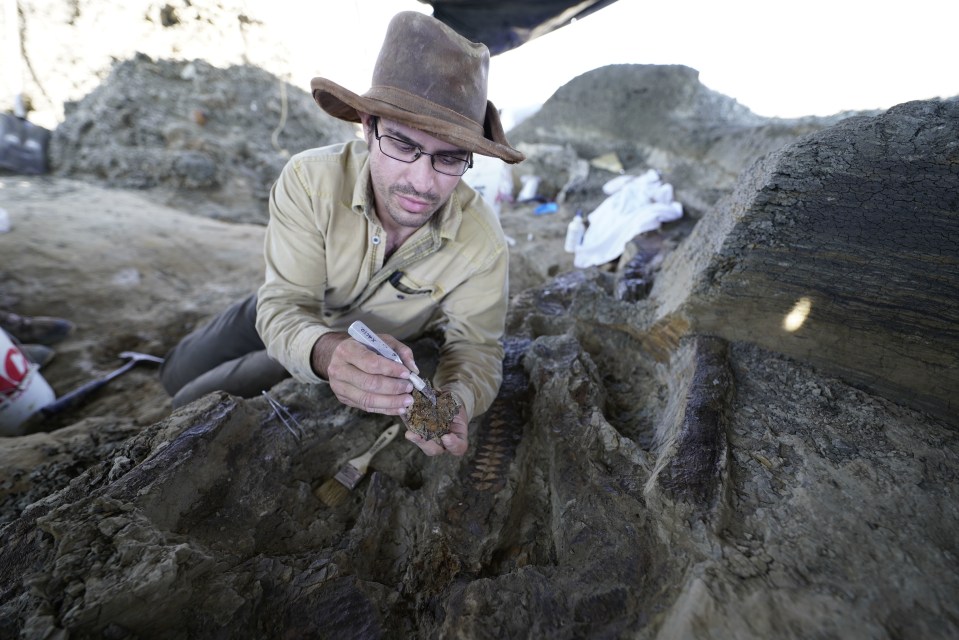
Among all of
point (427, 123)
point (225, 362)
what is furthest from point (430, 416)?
point (225, 362)

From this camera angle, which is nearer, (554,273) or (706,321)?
(706,321)

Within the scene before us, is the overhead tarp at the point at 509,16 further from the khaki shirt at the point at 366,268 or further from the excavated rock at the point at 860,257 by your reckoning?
the excavated rock at the point at 860,257

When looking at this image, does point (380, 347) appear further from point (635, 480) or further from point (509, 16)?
point (509, 16)

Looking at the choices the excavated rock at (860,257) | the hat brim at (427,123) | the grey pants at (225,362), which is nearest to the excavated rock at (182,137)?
the grey pants at (225,362)

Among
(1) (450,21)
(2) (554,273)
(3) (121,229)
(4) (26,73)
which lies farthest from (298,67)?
(2) (554,273)

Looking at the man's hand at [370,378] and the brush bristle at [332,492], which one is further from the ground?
the man's hand at [370,378]

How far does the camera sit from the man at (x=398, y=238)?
148cm

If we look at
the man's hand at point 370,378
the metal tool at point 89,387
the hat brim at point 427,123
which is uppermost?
the hat brim at point 427,123

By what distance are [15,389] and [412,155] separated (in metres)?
2.83

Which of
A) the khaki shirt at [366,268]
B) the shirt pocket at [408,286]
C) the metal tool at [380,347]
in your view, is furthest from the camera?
the shirt pocket at [408,286]

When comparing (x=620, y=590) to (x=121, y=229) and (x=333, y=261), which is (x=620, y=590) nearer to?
(x=333, y=261)

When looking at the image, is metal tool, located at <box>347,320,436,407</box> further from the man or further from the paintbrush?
the paintbrush

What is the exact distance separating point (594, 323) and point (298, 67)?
11.2 meters

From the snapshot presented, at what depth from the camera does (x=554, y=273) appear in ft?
15.3
